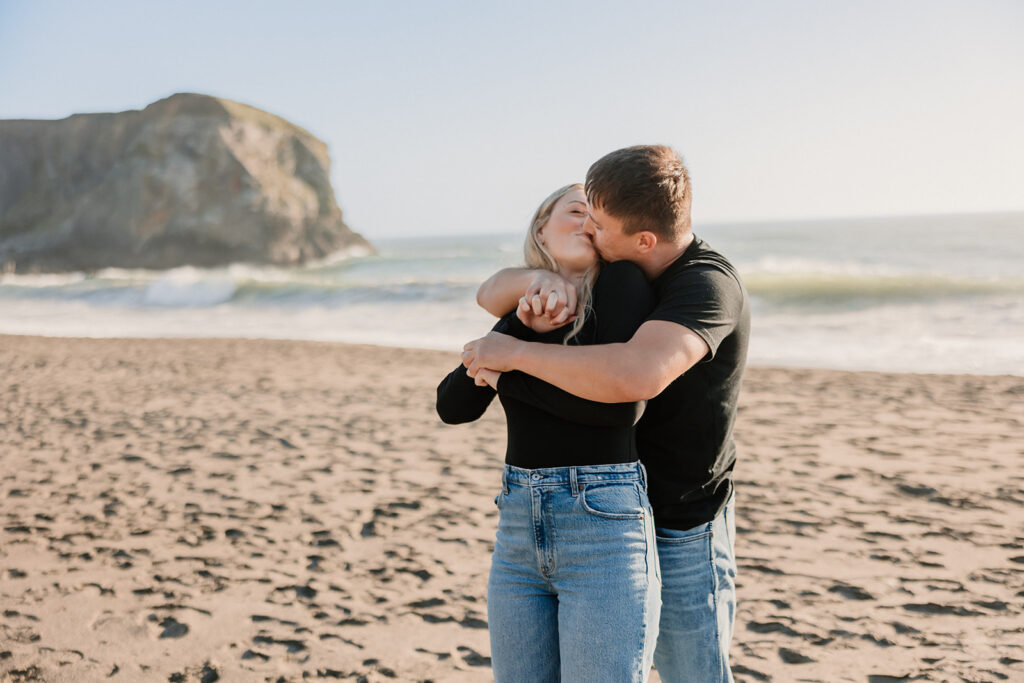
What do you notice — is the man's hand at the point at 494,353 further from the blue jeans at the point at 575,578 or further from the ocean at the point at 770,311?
the ocean at the point at 770,311

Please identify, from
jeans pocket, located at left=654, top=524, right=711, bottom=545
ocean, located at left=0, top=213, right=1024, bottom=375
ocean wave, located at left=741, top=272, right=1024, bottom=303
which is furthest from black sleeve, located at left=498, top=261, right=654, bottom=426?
ocean wave, located at left=741, top=272, right=1024, bottom=303

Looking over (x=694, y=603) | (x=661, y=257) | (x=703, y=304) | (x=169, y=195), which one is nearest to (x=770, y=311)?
(x=694, y=603)

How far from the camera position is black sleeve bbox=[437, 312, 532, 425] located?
1791 millimetres

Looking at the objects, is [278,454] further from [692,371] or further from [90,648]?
[692,371]

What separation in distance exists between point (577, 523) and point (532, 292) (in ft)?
1.61

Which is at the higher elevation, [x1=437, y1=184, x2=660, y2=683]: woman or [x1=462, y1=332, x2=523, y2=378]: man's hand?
[x1=462, y1=332, x2=523, y2=378]: man's hand

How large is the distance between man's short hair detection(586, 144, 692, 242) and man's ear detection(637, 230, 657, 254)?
11 mm

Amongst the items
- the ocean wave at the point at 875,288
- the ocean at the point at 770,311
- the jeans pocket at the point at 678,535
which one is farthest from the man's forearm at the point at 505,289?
the ocean wave at the point at 875,288

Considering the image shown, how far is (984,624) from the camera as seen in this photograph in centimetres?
357

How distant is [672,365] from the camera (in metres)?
1.50

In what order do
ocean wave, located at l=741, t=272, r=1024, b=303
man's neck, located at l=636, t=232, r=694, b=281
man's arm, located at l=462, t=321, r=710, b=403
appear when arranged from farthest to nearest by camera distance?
ocean wave, located at l=741, t=272, r=1024, b=303
man's neck, located at l=636, t=232, r=694, b=281
man's arm, located at l=462, t=321, r=710, b=403

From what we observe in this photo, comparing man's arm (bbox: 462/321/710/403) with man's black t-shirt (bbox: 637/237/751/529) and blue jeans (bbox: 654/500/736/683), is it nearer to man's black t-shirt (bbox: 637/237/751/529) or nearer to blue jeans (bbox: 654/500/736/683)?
man's black t-shirt (bbox: 637/237/751/529)

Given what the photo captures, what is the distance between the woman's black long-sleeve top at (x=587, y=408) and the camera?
159 centimetres

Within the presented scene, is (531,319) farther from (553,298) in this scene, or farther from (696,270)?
(696,270)
